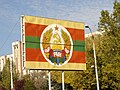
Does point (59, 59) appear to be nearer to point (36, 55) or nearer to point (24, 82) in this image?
point (36, 55)

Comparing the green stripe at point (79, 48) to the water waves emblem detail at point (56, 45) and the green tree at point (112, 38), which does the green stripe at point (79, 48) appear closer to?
the water waves emblem detail at point (56, 45)

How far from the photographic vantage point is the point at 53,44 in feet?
106

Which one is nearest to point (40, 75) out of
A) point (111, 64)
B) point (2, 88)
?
point (2, 88)

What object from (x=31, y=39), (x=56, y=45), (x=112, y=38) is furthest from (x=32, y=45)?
(x=112, y=38)

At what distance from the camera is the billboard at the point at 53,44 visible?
101 ft

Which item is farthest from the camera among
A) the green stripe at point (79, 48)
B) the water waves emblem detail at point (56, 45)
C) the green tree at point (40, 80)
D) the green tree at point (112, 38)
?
the green tree at point (40, 80)

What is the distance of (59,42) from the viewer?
32.9 meters

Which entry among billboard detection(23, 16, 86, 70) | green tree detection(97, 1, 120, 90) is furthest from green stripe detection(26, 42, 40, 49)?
green tree detection(97, 1, 120, 90)

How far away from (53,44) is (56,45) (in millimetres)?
332

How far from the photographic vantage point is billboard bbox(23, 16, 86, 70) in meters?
30.9

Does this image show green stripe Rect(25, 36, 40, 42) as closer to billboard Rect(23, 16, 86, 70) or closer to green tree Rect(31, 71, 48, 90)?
billboard Rect(23, 16, 86, 70)

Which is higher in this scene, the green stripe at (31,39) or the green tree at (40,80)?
the green stripe at (31,39)

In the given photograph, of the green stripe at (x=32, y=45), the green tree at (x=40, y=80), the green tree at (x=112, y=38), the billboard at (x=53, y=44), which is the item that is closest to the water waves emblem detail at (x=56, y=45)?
the billboard at (x=53, y=44)

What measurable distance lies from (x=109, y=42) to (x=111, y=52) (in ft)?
3.76
